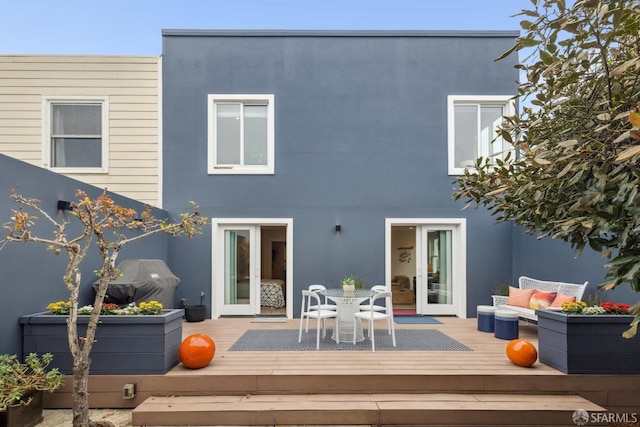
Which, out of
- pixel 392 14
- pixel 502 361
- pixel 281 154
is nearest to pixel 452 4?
pixel 392 14

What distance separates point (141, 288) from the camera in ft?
16.9

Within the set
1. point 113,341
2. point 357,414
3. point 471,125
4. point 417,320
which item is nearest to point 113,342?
point 113,341

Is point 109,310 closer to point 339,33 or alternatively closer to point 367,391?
point 367,391

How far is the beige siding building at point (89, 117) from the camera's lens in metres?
7.00

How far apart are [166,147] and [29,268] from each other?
12.7 ft

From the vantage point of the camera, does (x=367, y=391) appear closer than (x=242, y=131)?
Yes

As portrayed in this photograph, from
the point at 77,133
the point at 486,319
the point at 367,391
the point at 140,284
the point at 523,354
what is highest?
the point at 77,133

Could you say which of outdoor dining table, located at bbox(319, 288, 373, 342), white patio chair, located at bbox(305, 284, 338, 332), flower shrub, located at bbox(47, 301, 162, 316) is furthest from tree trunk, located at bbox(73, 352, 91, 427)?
outdoor dining table, located at bbox(319, 288, 373, 342)

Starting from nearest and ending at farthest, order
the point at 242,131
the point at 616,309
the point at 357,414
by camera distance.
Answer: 1. the point at 357,414
2. the point at 616,309
3. the point at 242,131

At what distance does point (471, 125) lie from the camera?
7434 mm

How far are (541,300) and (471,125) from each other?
3.66 m

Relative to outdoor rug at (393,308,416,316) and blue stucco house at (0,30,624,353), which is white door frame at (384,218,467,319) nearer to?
blue stucco house at (0,30,624,353)

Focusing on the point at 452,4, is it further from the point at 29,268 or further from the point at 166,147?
the point at 29,268

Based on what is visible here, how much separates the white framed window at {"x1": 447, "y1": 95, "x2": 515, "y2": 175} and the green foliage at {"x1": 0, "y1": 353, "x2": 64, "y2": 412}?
7.07m
